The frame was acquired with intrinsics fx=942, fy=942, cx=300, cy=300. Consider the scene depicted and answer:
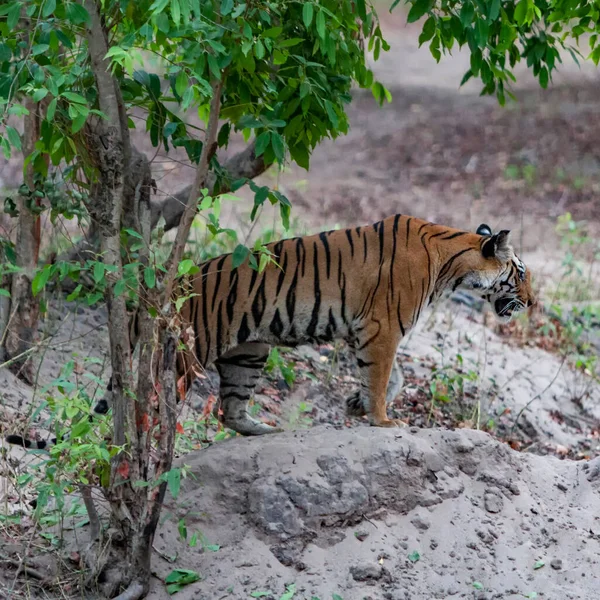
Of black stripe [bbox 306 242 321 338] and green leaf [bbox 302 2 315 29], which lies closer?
green leaf [bbox 302 2 315 29]

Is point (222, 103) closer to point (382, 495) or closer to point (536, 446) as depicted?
point (382, 495)

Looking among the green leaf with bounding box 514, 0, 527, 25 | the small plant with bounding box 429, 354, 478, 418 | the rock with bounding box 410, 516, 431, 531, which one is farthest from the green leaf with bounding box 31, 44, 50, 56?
the small plant with bounding box 429, 354, 478, 418

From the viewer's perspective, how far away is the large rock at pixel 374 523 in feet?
13.7

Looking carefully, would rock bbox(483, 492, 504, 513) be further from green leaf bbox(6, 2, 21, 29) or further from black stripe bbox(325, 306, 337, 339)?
green leaf bbox(6, 2, 21, 29)

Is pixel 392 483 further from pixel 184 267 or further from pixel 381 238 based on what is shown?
pixel 381 238

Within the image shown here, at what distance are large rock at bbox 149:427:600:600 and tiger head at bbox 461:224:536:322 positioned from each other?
1312mm

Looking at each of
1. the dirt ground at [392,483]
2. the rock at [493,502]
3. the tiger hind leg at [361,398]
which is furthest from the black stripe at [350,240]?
the rock at [493,502]

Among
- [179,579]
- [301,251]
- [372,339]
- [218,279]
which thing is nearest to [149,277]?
[179,579]

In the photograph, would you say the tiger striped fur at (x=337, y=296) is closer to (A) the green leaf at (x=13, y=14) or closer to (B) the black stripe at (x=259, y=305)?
(B) the black stripe at (x=259, y=305)

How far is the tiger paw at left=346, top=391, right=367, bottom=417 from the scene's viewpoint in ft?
18.2

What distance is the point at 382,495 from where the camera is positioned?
443 cm

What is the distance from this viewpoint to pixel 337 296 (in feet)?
18.0

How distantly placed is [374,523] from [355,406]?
4.22 feet

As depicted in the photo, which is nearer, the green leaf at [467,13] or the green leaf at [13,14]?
the green leaf at [13,14]
